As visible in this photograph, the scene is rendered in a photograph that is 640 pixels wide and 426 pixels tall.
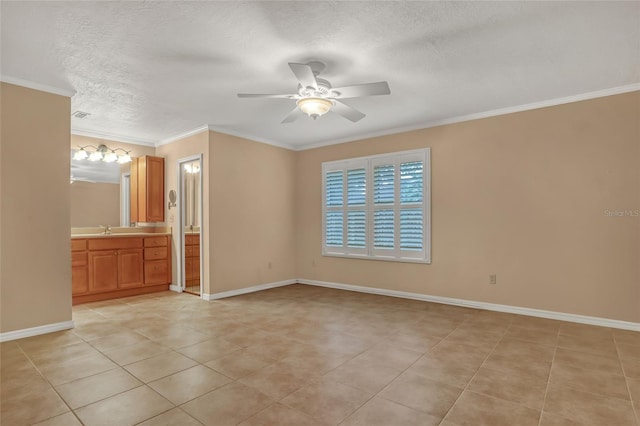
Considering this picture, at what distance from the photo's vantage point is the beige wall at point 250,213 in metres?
5.27

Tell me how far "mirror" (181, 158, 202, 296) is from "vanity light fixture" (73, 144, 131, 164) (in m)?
1.02

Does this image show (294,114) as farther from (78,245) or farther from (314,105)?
(78,245)

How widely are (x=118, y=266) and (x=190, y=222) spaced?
1.34 meters

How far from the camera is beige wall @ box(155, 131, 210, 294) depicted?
17.0 feet

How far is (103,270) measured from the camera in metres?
5.07

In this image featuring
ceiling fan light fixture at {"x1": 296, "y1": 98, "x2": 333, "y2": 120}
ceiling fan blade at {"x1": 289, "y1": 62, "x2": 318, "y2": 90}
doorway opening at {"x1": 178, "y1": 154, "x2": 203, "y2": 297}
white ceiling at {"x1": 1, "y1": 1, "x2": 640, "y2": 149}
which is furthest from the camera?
doorway opening at {"x1": 178, "y1": 154, "x2": 203, "y2": 297}

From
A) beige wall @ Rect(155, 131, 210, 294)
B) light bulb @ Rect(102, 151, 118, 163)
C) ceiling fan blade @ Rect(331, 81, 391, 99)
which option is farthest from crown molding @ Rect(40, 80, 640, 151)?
ceiling fan blade @ Rect(331, 81, 391, 99)

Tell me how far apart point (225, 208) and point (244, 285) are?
129 cm

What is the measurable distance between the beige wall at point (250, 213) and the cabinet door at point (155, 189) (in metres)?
1.38

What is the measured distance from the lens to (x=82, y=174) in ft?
17.7

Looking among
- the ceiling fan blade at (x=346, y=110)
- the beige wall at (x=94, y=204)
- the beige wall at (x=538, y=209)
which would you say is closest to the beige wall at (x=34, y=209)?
the beige wall at (x=94, y=204)

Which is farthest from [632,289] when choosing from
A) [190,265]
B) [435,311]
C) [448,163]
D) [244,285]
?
[190,265]

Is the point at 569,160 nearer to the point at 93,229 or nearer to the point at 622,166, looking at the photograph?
the point at 622,166

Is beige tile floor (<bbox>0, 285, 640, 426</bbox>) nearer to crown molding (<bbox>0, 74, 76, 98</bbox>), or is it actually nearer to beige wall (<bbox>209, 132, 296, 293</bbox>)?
beige wall (<bbox>209, 132, 296, 293</bbox>)
